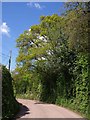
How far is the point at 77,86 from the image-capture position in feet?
87.6

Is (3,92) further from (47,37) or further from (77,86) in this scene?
(47,37)

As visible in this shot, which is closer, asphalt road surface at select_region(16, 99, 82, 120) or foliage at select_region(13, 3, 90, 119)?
foliage at select_region(13, 3, 90, 119)

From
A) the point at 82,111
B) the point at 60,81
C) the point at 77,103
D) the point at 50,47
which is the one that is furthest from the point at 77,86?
the point at 50,47

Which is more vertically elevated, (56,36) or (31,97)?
(56,36)

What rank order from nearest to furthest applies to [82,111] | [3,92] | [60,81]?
1. [3,92]
2. [82,111]
3. [60,81]

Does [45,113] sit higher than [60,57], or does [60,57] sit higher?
[60,57]

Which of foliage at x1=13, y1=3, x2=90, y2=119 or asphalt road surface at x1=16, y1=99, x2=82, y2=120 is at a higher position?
foliage at x1=13, y1=3, x2=90, y2=119

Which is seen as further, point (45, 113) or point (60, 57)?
point (60, 57)

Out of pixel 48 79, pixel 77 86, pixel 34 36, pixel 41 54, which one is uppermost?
pixel 34 36

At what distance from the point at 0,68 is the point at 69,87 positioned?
42.2 feet

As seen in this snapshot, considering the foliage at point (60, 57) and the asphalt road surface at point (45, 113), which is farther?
the asphalt road surface at point (45, 113)

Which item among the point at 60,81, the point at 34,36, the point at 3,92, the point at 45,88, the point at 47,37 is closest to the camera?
the point at 3,92

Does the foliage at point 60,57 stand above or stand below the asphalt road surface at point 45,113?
above

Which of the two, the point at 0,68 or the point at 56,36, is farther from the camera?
the point at 56,36
